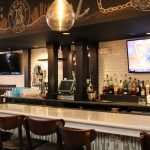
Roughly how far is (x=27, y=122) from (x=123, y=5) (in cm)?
203

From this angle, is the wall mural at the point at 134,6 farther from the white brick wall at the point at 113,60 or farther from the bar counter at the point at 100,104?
the white brick wall at the point at 113,60

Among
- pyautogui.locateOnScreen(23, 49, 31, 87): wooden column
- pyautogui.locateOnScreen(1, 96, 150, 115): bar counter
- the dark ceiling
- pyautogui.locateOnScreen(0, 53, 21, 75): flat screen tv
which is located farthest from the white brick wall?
pyautogui.locateOnScreen(0, 53, 21, 75): flat screen tv

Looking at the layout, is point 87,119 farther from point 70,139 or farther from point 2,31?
point 2,31

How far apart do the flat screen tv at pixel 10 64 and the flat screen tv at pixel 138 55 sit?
12.0 ft

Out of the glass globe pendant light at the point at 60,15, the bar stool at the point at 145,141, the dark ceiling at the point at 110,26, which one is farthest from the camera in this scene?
the dark ceiling at the point at 110,26

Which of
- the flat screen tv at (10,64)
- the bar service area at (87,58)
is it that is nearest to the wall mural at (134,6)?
the bar service area at (87,58)

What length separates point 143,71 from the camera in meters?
5.00

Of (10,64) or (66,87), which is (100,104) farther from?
(10,64)

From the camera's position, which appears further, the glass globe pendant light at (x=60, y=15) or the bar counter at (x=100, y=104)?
the bar counter at (x=100, y=104)

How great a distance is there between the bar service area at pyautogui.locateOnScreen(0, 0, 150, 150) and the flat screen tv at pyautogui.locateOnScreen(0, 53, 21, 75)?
0.86 meters

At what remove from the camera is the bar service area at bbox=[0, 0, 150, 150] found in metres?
3.18

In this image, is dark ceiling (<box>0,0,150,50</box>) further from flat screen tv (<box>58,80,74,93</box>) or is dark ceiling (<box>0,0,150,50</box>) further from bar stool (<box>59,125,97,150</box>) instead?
bar stool (<box>59,125,97,150</box>)

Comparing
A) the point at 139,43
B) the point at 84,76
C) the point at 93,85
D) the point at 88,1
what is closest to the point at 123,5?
the point at 88,1

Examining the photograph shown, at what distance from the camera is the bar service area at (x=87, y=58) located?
318 cm
